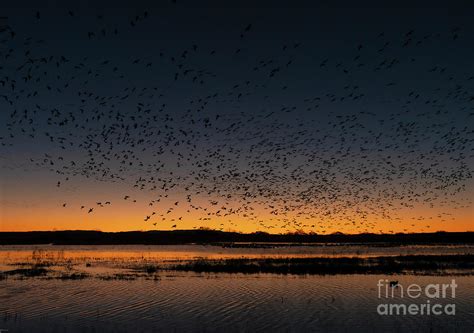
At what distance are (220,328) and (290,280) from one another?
55.6 feet

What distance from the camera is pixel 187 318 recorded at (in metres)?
22.6

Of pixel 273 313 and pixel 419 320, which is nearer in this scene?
pixel 419 320

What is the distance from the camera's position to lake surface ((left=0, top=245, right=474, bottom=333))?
2073 cm

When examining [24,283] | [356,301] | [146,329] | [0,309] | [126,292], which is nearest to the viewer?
[146,329]

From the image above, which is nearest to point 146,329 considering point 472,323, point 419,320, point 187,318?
point 187,318

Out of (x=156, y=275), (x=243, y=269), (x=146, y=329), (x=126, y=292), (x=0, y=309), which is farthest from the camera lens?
(x=243, y=269)

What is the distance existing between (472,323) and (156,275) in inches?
969

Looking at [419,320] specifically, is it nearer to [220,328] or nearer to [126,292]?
[220,328]

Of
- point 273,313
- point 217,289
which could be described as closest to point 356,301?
point 273,313

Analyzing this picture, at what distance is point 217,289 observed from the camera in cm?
3206

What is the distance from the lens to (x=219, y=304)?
26.2m

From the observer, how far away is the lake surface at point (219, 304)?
20.7 meters

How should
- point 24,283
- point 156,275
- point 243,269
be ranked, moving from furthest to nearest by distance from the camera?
point 243,269 → point 156,275 → point 24,283

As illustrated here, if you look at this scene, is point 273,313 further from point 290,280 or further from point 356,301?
point 290,280
